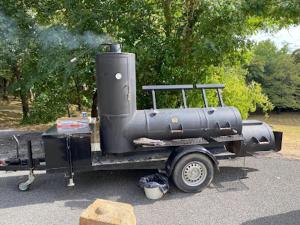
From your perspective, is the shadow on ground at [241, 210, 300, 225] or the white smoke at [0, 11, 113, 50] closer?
the shadow on ground at [241, 210, 300, 225]

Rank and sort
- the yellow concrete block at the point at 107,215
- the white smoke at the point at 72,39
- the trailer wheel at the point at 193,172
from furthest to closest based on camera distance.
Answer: the white smoke at the point at 72,39 < the trailer wheel at the point at 193,172 < the yellow concrete block at the point at 107,215

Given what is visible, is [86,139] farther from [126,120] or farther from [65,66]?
[65,66]

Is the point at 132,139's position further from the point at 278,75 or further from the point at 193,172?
the point at 278,75


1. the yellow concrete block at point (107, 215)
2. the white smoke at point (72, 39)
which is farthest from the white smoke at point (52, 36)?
the yellow concrete block at point (107, 215)

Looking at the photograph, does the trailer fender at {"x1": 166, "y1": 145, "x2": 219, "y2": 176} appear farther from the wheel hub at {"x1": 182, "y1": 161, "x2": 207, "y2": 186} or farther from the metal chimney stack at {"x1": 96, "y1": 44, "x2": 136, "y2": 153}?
the metal chimney stack at {"x1": 96, "y1": 44, "x2": 136, "y2": 153}

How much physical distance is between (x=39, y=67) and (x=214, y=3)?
4.44 m


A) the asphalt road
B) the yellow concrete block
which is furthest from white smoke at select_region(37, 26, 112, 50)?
the yellow concrete block

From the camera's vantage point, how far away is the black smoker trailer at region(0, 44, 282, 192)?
4.21 m

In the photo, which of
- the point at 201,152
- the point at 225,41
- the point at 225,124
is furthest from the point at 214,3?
the point at 201,152

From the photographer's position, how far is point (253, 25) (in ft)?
24.0

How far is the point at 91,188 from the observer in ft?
15.1

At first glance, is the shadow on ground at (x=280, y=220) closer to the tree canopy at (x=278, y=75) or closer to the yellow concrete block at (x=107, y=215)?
the yellow concrete block at (x=107, y=215)

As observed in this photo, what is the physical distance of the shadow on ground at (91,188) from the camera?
420 centimetres


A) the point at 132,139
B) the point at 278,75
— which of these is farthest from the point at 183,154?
the point at 278,75
